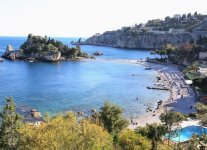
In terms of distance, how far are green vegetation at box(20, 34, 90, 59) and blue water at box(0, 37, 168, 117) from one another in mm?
12735

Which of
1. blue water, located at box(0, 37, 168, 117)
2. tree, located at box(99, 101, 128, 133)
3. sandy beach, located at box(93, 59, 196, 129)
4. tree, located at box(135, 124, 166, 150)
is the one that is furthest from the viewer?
blue water, located at box(0, 37, 168, 117)

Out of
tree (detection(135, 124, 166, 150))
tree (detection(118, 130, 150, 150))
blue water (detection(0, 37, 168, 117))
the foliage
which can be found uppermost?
the foliage

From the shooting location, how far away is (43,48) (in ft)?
489

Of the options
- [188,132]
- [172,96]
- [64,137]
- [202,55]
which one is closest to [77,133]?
[64,137]

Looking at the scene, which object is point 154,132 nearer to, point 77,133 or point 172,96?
point 77,133

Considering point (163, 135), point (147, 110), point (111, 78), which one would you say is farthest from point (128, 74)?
point (163, 135)

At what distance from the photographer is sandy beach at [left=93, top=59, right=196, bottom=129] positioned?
5916 cm

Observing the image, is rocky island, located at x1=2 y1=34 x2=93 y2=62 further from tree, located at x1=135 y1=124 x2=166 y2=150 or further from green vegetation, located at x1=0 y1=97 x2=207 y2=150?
tree, located at x1=135 y1=124 x2=166 y2=150

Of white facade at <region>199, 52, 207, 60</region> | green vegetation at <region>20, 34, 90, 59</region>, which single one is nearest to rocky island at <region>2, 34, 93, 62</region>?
green vegetation at <region>20, 34, 90, 59</region>

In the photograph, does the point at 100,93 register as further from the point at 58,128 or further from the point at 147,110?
the point at 58,128

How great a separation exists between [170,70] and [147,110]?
177ft

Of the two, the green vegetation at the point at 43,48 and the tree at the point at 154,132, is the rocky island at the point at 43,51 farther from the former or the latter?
the tree at the point at 154,132

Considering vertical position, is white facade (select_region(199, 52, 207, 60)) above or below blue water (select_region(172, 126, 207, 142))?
above

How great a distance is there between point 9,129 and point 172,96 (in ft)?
166
